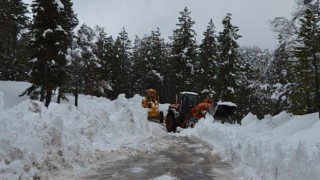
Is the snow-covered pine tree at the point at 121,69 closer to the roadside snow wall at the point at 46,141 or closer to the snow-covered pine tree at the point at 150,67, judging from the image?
the snow-covered pine tree at the point at 150,67

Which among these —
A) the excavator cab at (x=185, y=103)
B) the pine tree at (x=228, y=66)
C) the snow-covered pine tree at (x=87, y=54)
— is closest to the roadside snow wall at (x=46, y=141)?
the excavator cab at (x=185, y=103)

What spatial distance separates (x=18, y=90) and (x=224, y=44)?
73.7ft

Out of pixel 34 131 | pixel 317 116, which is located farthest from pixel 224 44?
pixel 34 131

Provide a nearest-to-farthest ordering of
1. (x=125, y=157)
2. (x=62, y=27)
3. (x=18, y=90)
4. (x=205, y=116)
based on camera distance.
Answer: (x=125, y=157)
(x=205, y=116)
(x=62, y=27)
(x=18, y=90)

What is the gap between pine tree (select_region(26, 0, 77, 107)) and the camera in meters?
Answer: 30.0

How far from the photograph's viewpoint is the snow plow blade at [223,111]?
79.8 feet

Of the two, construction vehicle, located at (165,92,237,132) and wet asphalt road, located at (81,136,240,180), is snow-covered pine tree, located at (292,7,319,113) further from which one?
wet asphalt road, located at (81,136,240,180)

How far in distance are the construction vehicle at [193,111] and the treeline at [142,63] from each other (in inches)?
346

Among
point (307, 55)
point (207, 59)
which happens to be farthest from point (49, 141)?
point (207, 59)

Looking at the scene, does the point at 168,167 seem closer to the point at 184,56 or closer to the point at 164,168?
the point at 164,168

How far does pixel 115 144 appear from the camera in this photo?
15.3 m

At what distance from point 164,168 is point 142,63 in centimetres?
6098

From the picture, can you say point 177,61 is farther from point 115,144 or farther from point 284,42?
point 115,144

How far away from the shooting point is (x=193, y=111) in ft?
86.1
